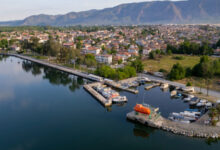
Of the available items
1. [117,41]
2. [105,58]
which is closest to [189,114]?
[105,58]

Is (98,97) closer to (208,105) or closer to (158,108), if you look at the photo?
(158,108)

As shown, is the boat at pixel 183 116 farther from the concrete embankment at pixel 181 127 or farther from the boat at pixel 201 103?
the boat at pixel 201 103

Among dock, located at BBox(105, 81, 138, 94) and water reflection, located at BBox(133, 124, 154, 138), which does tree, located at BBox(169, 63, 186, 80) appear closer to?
dock, located at BBox(105, 81, 138, 94)

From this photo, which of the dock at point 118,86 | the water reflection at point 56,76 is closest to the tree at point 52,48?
the water reflection at point 56,76

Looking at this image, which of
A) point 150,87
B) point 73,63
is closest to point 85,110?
point 150,87

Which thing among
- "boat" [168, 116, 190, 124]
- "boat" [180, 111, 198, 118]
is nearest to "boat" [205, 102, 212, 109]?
"boat" [180, 111, 198, 118]
